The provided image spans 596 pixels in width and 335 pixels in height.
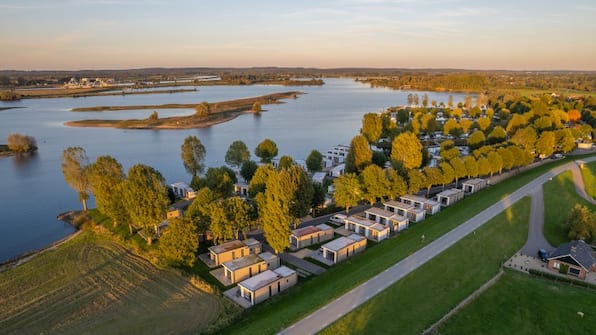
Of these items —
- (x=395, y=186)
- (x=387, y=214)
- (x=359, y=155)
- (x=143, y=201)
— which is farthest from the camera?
(x=359, y=155)

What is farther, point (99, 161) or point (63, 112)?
point (63, 112)

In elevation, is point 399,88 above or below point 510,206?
above

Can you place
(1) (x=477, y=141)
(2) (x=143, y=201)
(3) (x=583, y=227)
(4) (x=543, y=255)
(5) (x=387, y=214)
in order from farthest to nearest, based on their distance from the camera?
1. (1) (x=477, y=141)
2. (5) (x=387, y=214)
3. (2) (x=143, y=201)
4. (3) (x=583, y=227)
5. (4) (x=543, y=255)

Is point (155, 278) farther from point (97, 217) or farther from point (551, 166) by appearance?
point (551, 166)

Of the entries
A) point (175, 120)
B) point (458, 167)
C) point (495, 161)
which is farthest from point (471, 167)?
point (175, 120)

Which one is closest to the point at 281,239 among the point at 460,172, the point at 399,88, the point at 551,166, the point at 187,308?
the point at 187,308

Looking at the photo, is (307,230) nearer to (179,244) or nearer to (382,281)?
(382,281)

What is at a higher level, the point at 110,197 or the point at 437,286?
the point at 110,197
